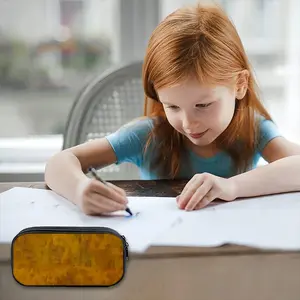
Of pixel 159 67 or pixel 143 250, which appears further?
pixel 159 67

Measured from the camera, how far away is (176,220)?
40 cm

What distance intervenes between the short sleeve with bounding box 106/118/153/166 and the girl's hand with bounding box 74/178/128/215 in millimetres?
145

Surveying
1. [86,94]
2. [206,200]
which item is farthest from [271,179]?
[86,94]

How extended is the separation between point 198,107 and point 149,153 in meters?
0.13

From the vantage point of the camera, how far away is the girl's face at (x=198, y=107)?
48 cm

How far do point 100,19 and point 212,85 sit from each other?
0.19 meters

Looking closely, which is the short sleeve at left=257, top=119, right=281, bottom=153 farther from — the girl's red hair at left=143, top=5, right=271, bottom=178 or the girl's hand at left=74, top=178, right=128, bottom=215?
the girl's hand at left=74, top=178, right=128, bottom=215

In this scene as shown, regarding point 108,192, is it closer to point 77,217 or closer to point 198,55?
point 77,217

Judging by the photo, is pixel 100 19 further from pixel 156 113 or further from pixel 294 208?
pixel 294 208

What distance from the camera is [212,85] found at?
484 millimetres

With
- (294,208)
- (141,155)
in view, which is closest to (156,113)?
(141,155)

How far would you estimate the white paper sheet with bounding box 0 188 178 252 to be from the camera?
370mm

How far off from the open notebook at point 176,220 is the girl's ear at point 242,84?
4.5 inches

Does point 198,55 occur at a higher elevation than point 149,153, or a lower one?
higher
